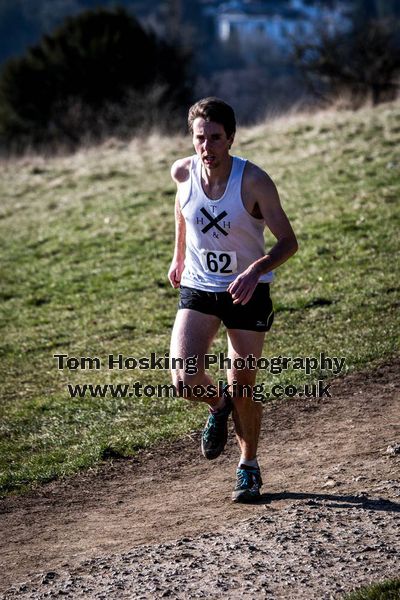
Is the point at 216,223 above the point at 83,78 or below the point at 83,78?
below

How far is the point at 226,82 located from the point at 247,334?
249ft

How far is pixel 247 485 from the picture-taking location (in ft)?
20.0

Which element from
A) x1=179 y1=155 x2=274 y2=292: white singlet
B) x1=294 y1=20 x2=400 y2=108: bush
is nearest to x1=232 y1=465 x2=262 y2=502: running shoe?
x1=179 y1=155 x2=274 y2=292: white singlet

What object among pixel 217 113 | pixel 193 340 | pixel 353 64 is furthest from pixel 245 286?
pixel 353 64

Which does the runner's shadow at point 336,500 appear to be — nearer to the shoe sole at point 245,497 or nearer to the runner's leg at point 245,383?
the shoe sole at point 245,497

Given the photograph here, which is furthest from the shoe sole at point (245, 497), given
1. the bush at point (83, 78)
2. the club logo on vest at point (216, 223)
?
the bush at point (83, 78)

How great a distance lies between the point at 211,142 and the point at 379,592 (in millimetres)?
2565

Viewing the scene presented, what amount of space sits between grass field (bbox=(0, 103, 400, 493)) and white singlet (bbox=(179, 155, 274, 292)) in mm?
2024

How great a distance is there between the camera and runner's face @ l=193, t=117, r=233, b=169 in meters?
5.75

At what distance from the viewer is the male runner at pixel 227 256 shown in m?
5.75

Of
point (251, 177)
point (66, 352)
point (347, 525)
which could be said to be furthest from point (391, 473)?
point (66, 352)

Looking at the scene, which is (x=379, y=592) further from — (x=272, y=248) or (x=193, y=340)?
(x=272, y=248)

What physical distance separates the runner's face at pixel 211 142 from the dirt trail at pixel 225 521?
2.00m

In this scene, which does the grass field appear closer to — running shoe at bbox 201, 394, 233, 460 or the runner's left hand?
running shoe at bbox 201, 394, 233, 460
